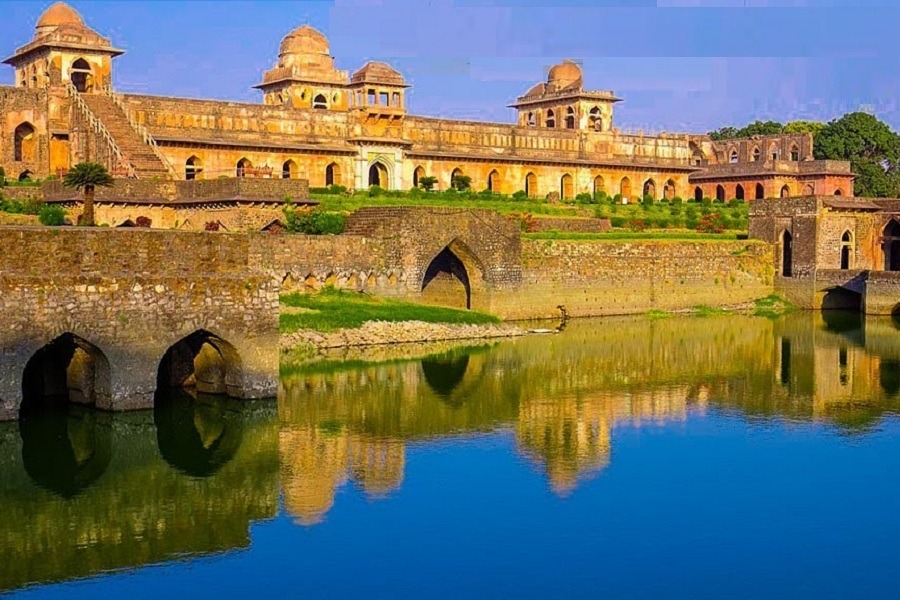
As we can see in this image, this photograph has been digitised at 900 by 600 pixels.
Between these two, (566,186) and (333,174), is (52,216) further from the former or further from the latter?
(566,186)

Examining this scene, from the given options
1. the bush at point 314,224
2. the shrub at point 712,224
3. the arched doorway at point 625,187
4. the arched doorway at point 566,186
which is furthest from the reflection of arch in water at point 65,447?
the arched doorway at point 625,187

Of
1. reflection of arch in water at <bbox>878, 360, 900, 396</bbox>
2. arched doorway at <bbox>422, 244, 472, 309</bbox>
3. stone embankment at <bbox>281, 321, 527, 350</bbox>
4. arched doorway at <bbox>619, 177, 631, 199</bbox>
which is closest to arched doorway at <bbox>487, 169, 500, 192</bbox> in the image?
arched doorway at <bbox>619, 177, 631, 199</bbox>

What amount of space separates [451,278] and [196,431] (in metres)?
17.8

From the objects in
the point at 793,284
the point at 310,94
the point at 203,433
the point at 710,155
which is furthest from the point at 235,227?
the point at 710,155

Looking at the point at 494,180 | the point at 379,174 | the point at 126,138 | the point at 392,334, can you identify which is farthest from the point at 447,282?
the point at 494,180

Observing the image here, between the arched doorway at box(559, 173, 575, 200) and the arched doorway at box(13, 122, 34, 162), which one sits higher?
the arched doorway at box(13, 122, 34, 162)

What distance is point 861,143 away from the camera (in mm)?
80938

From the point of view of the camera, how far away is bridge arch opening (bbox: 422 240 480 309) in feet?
116

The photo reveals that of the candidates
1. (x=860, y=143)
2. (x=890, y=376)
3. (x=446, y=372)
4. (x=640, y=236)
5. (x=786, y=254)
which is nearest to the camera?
(x=446, y=372)

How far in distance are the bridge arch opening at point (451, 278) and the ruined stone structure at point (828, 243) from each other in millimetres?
13038

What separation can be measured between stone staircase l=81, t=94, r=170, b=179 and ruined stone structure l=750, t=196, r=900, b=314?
20.7 m

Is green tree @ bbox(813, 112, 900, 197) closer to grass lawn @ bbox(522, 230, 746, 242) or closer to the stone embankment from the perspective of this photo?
grass lawn @ bbox(522, 230, 746, 242)

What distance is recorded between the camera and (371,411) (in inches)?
834

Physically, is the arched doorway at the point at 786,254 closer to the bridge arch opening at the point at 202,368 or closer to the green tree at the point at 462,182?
the green tree at the point at 462,182
